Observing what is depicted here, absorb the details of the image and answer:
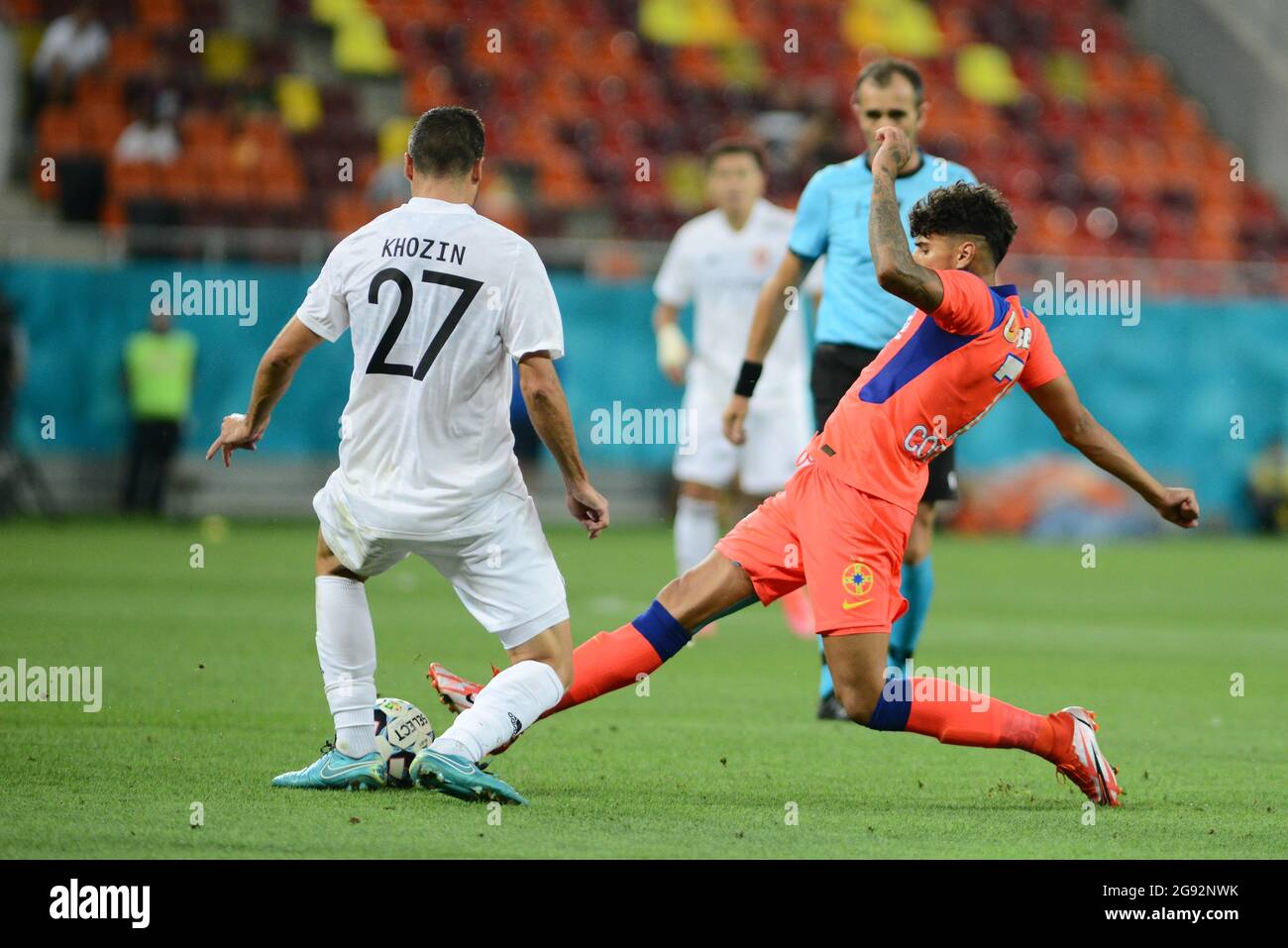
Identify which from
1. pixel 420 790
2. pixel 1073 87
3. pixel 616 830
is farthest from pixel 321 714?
pixel 1073 87

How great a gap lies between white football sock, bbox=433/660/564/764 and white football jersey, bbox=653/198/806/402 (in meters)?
5.75

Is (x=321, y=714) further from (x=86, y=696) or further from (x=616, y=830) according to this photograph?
(x=616, y=830)

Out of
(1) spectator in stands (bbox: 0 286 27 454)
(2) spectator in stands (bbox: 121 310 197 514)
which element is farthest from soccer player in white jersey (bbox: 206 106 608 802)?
(1) spectator in stands (bbox: 0 286 27 454)

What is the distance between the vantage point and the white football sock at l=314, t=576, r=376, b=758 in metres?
5.88

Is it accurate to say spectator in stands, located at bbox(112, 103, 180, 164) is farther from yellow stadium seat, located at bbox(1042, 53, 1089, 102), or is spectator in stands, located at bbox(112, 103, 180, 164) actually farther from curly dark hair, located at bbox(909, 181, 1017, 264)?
curly dark hair, located at bbox(909, 181, 1017, 264)

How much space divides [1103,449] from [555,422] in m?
1.85

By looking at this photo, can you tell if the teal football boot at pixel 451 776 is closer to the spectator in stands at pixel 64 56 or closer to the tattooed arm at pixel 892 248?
the tattooed arm at pixel 892 248

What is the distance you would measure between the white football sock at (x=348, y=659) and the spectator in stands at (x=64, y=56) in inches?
682

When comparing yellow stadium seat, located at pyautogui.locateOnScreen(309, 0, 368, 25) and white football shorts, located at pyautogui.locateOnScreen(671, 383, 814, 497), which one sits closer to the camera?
white football shorts, located at pyautogui.locateOnScreen(671, 383, 814, 497)

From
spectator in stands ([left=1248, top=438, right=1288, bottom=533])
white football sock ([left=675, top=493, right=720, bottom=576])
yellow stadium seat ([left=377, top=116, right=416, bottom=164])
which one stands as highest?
yellow stadium seat ([left=377, top=116, right=416, bottom=164])

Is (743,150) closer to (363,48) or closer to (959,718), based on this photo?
(959,718)

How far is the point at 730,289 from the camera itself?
11.5 metres
